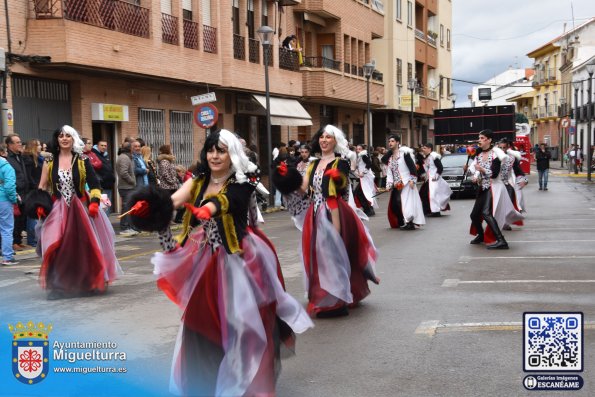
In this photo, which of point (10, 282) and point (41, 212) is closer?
point (41, 212)

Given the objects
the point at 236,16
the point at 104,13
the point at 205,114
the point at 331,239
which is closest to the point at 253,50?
the point at 236,16

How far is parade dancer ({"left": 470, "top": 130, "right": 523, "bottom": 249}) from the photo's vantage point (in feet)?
42.3

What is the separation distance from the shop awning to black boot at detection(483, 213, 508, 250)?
1625 cm

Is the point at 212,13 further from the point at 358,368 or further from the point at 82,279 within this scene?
the point at 358,368

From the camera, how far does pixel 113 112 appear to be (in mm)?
20922

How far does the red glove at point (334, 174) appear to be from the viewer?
8.13m

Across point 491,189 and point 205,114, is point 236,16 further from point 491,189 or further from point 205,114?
point 491,189

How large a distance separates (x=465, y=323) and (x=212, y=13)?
773 inches

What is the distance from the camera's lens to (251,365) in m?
5.09

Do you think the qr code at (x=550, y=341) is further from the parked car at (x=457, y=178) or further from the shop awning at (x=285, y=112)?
the shop awning at (x=285, y=112)

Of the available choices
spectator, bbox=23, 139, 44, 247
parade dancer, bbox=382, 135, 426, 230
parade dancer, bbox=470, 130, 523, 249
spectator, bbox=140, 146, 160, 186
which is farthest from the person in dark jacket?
spectator, bbox=23, 139, 44, 247

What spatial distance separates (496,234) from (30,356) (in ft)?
30.2

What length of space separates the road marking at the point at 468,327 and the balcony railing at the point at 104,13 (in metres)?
13.3

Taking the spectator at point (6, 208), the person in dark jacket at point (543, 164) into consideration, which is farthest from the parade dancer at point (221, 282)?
the person in dark jacket at point (543, 164)
